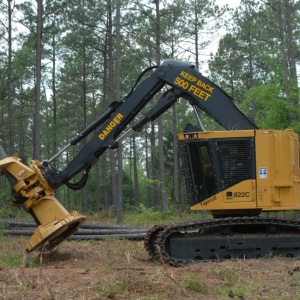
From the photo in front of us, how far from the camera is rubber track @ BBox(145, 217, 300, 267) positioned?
31.2ft

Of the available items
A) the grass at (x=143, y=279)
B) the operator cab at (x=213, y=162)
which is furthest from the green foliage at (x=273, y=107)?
the grass at (x=143, y=279)

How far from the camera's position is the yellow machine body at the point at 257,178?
9.72 metres

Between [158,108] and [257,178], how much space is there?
7.62 ft

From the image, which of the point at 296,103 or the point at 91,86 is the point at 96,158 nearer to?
the point at 296,103

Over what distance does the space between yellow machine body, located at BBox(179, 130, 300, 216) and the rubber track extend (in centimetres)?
27

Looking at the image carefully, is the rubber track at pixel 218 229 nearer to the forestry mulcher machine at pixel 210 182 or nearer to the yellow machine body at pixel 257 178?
the forestry mulcher machine at pixel 210 182

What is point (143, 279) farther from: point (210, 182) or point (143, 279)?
point (210, 182)

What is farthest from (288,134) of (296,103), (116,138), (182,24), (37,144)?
(182,24)

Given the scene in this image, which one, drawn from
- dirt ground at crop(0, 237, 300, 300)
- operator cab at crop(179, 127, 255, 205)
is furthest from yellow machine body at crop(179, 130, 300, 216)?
dirt ground at crop(0, 237, 300, 300)

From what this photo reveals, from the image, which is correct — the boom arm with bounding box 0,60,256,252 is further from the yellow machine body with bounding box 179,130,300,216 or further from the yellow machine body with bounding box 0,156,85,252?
the yellow machine body with bounding box 179,130,300,216

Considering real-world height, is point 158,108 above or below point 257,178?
above

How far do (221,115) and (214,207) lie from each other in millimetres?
1732

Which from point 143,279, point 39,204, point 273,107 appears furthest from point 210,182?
point 273,107

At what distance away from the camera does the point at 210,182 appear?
32.7 ft
